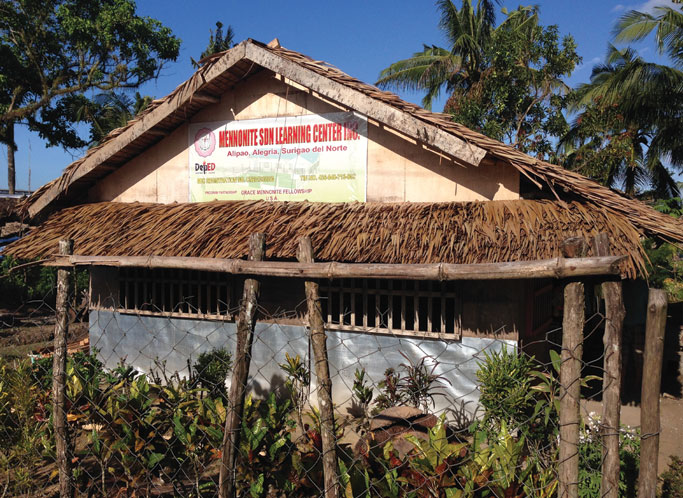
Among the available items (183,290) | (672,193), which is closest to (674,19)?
(672,193)

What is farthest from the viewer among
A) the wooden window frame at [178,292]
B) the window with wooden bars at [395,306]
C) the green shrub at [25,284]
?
the green shrub at [25,284]

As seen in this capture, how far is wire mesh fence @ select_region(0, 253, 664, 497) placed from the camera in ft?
10.7

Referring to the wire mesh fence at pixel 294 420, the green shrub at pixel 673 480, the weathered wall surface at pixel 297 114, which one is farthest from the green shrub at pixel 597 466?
the weathered wall surface at pixel 297 114

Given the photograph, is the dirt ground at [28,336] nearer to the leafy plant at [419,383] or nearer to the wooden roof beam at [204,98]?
the wooden roof beam at [204,98]

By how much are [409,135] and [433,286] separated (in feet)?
6.02

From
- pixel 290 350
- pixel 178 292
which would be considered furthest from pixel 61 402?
pixel 178 292

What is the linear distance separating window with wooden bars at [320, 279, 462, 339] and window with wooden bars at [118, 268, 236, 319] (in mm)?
1618

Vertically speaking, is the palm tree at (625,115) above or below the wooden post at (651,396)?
above

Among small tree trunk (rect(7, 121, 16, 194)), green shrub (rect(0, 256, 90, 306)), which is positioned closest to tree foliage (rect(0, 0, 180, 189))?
small tree trunk (rect(7, 121, 16, 194))

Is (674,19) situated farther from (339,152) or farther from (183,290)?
(183,290)

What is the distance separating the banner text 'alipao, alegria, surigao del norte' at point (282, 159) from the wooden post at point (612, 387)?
14.3 ft

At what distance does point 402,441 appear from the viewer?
4.13 m

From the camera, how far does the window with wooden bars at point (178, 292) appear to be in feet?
23.2

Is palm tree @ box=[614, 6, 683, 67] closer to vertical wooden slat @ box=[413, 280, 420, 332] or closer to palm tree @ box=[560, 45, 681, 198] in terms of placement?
palm tree @ box=[560, 45, 681, 198]
